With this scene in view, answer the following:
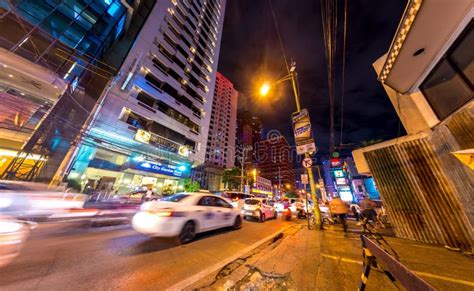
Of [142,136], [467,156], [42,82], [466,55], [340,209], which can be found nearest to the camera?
[467,156]

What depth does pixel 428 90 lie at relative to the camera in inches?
200

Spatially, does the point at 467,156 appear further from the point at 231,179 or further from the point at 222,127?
the point at 222,127

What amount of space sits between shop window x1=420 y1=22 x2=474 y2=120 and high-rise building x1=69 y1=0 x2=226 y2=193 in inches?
778

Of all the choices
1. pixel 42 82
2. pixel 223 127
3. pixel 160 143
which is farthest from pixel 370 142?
pixel 223 127

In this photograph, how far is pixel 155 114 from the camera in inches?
818

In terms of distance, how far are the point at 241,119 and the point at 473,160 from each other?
8193 cm

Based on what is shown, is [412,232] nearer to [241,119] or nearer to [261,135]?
[241,119]

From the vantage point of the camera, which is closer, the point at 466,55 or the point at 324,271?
the point at 324,271

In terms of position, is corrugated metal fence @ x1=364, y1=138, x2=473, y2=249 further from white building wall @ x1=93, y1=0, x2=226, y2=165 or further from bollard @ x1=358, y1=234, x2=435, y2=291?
white building wall @ x1=93, y1=0, x2=226, y2=165

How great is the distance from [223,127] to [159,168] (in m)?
38.4

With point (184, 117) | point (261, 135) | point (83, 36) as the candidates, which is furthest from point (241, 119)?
point (83, 36)

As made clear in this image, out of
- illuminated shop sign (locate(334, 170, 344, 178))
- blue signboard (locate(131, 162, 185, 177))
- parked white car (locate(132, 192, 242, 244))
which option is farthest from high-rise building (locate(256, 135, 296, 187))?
parked white car (locate(132, 192, 242, 244))

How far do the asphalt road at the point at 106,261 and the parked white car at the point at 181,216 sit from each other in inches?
15.1

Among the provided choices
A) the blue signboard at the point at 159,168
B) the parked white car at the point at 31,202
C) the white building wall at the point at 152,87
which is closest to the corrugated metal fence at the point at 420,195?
the parked white car at the point at 31,202
